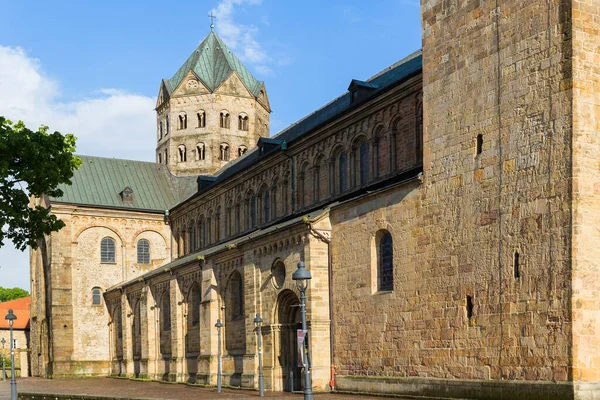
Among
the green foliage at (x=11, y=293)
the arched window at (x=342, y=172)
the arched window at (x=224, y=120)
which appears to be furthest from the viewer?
the green foliage at (x=11, y=293)

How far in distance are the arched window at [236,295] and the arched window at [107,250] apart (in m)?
23.3

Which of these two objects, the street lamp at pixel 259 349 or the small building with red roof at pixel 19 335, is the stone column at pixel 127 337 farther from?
the street lamp at pixel 259 349

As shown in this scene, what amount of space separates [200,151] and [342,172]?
31.1 meters

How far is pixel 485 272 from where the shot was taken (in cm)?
2384

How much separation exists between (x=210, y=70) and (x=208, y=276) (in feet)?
98.1

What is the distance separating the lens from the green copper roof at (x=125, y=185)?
206 feet

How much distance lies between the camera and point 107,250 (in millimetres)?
62125

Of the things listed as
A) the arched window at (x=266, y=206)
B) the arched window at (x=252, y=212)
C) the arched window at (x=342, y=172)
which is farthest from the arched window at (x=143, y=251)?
the arched window at (x=342, y=172)

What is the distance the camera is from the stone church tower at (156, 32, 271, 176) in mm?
67875

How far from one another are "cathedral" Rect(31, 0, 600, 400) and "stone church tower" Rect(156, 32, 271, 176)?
41.5 feet

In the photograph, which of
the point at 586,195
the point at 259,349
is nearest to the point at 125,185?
the point at 259,349

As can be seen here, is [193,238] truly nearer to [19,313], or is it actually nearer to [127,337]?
[127,337]

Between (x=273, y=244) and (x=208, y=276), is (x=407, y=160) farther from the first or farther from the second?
(x=208, y=276)

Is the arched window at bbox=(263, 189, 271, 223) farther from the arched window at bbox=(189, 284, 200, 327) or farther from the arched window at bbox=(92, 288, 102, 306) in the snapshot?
the arched window at bbox=(92, 288, 102, 306)
